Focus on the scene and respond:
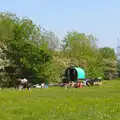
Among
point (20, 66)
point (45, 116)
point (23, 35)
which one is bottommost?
point (45, 116)

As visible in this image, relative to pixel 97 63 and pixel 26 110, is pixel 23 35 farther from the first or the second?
pixel 26 110

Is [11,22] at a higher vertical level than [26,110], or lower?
higher

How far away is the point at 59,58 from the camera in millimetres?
64938

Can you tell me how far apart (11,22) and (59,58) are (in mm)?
11884

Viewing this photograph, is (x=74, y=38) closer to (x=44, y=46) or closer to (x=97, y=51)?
(x=97, y=51)

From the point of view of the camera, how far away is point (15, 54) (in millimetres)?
54719

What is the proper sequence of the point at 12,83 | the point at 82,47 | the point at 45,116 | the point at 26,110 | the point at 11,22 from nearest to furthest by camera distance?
1. the point at 45,116
2. the point at 26,110
3. the point at 12,83
4. the point at 11,22
5. the point at 82,47

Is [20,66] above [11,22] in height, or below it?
below

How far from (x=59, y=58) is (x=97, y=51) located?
28071 mm

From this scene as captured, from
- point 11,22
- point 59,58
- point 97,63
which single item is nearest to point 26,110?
point 11,22

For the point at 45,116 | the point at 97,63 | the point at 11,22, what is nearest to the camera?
the point at 45,116

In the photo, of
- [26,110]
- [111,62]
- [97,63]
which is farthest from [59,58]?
[26,110]

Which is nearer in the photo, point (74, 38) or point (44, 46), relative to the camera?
point (44, 46)

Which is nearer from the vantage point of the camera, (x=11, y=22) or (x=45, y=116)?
(x=45, y=116)
